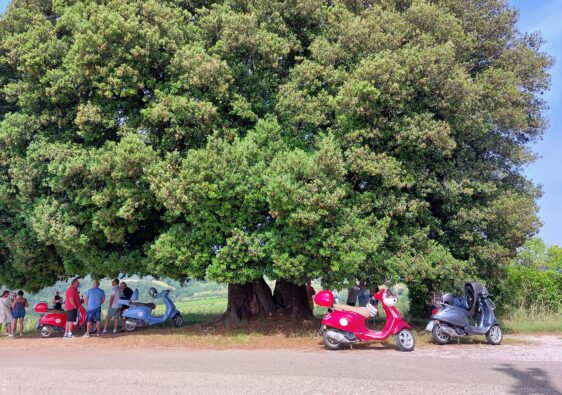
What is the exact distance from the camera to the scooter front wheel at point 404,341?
499 inches

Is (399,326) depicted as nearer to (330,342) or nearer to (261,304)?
(330,342)

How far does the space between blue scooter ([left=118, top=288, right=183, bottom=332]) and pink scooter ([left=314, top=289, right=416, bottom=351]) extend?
765 cm

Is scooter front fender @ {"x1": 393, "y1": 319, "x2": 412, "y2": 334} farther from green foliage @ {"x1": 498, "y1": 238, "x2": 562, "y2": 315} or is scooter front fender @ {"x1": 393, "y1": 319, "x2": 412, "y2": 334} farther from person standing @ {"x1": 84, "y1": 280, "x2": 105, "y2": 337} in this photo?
green foliage @ {"x1": 498, "y1": 238, "x2": 562, "y2": 315}

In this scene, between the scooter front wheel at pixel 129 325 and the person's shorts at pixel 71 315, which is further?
the scooter front wheel at pixel 129 325

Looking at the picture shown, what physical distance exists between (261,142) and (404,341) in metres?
6.87

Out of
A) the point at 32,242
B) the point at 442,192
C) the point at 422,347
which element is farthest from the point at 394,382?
the point at 32,242

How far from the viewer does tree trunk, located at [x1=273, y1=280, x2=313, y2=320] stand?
19094 mm

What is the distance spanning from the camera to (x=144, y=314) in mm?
18406

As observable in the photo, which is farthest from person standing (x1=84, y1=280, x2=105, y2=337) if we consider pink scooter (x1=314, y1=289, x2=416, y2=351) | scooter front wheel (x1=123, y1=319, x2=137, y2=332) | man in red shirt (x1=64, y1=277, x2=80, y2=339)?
pink scooter (x1=314, y1=289, x2=416, y2=351)

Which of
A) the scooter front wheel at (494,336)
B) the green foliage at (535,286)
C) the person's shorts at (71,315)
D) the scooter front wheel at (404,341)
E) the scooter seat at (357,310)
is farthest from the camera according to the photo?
the green foliage at (535,286)

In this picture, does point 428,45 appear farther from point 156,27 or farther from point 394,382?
point 394,382

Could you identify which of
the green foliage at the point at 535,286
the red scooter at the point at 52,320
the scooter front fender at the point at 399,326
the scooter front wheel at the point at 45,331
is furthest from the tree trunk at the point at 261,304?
the green foliage at the point at 535,286

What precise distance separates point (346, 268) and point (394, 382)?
583 centimetres

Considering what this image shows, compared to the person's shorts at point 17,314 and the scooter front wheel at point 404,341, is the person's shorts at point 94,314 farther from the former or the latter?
the scooter front wheel at point 404,341
